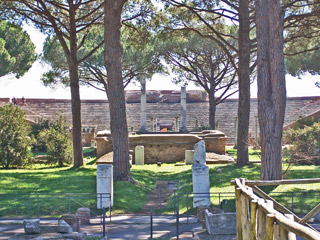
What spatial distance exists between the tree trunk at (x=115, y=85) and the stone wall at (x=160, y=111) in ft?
87.4

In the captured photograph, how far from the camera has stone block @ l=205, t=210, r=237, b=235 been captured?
9133 millimetres

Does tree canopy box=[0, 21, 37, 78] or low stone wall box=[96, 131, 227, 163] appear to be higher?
tree canopy box=[0, 21, 37, 78]

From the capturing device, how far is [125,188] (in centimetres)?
1424

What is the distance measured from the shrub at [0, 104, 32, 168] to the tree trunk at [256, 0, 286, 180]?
11683 mm

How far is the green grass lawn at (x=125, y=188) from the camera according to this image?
39.1ft

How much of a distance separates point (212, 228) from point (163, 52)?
25620mm

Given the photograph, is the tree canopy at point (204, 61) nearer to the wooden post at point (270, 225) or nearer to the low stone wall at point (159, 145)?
the low stone wall at point (159, 145)

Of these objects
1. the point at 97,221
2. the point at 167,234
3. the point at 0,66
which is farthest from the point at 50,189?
the point at 0,66

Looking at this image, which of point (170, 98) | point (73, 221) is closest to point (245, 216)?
point (73, 221)

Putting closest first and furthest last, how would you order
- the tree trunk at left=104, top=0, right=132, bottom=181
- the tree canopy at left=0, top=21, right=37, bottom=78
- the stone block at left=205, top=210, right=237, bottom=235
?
the stone block at left=205, top=210, right=237, bottom=235, the tree trunk at left=104, top=0, right=132, bottom=181, the tree canopy at left=0, top=21, right=37, bottom=78

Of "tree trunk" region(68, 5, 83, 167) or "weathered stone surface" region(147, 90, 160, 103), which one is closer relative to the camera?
"tree trunk" region(68, 5, 83, 167)

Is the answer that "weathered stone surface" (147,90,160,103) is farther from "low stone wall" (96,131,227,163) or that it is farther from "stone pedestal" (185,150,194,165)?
"stone pedestal" (185,150,194,165)

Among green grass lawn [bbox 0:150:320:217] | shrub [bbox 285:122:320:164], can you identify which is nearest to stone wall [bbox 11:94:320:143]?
shrub [bbox 285:122:320:164]

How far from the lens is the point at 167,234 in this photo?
368 inches
